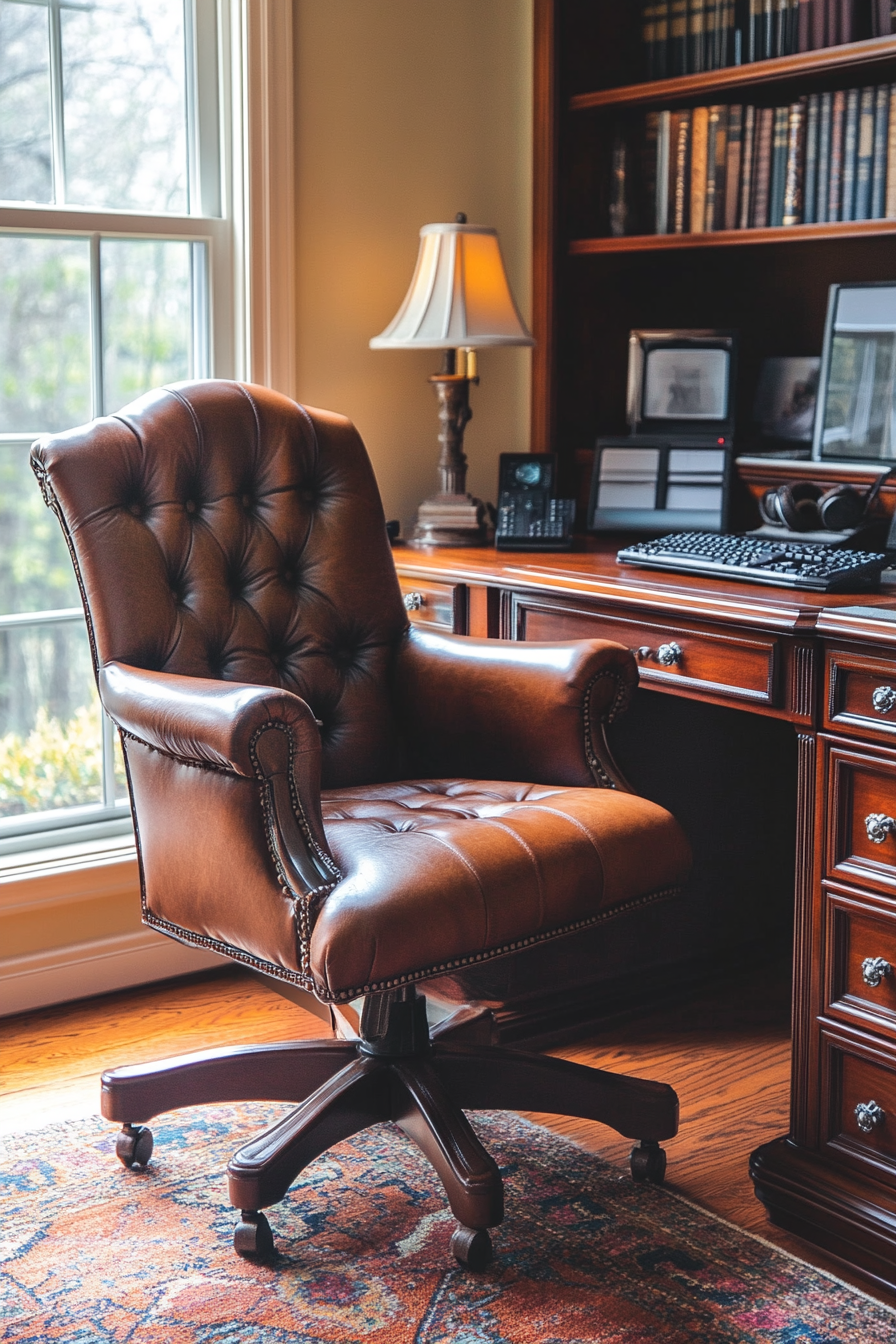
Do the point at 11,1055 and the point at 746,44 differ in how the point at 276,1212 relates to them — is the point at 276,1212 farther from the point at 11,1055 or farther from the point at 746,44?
the point at 746,44

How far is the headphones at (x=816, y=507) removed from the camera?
2215 millimetres

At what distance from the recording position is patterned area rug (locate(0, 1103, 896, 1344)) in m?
1.56

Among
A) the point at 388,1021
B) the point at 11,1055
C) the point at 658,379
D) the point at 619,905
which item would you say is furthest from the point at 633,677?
the point at 11,1055

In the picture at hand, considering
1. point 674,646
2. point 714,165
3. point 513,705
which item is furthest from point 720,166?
point 513,705

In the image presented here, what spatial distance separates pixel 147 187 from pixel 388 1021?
153 cm

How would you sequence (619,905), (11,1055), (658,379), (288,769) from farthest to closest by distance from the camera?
(658,379), (11,1055), (619,905), (288,769)

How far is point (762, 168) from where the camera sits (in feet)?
8.15

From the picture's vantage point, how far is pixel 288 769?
5.14 ft

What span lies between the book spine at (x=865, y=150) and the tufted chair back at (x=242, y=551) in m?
0.96

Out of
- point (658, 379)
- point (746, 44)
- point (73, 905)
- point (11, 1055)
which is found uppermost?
point (746, 44)

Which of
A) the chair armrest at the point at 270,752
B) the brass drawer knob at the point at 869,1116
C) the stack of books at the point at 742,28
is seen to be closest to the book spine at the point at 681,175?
the stack of books at the point at 742,28

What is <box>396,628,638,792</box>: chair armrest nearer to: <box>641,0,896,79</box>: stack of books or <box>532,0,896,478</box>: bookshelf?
<box>532,0,896,478</box>: bookshelf

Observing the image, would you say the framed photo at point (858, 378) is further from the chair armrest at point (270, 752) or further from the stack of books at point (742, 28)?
the chair armrest at point (270, 752)

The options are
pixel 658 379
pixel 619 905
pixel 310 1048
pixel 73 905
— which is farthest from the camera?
pixel 658 379
